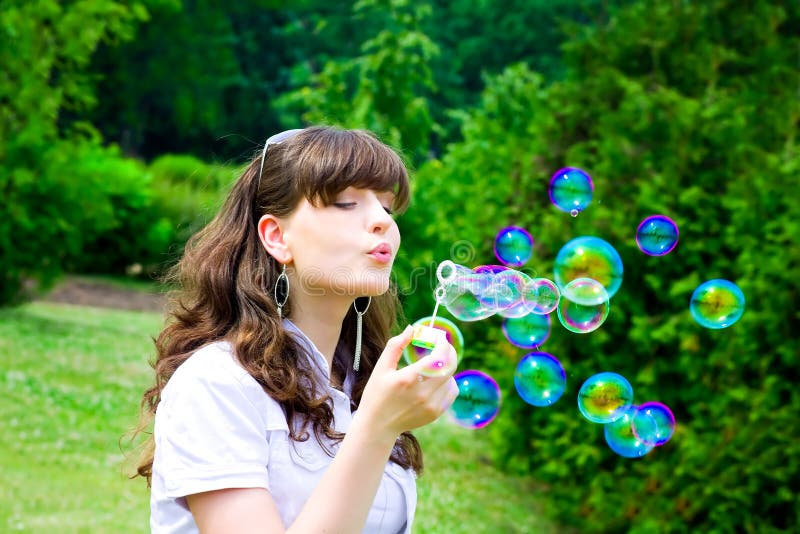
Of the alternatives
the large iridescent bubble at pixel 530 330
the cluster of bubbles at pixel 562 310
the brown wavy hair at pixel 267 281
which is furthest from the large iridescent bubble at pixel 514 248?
the brown wavy hair at pixel 267 281

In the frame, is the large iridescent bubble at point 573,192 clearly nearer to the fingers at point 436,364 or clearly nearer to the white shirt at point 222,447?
the white shirt at point 222,447

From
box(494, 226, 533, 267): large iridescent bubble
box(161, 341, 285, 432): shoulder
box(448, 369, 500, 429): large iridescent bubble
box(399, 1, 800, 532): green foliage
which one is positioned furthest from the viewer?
box(399, 1, 800, 532): green foliage

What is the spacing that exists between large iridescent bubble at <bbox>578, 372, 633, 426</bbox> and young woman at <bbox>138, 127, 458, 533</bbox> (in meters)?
0.92

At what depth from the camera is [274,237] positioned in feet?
6.91

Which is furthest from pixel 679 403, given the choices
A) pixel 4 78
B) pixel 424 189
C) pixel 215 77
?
pixel 215 77

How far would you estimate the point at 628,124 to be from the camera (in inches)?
239

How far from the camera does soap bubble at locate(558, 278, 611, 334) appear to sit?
122 inches

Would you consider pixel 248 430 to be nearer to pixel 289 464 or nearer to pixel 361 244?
pixel 289 464

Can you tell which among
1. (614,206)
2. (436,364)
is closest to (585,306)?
(436,364)

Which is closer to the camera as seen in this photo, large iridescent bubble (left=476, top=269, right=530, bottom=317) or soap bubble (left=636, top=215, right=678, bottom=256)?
large iridescent bubble (left=476, top=269, right=530, bottom=317)

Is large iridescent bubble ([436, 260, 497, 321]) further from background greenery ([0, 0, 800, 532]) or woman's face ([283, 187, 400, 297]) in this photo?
background greenery ([0, 0, 800, 532])

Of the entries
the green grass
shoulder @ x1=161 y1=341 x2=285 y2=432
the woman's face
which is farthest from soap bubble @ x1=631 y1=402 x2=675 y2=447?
the green grass

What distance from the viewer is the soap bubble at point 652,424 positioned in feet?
10.6

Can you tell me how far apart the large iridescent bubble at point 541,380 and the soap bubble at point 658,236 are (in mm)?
769
